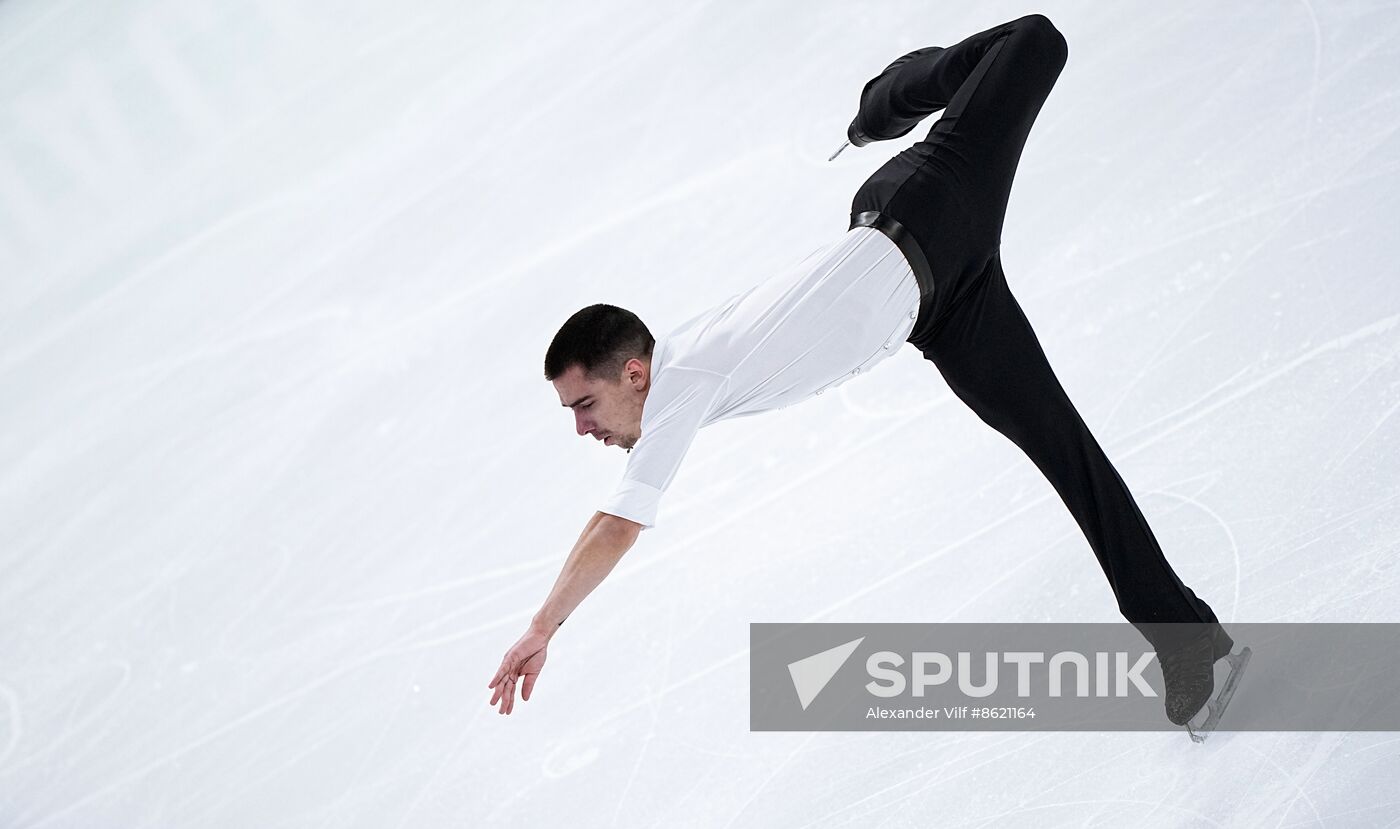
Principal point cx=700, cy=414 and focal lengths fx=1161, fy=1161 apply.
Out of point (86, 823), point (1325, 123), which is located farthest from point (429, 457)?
point (1325, 123)

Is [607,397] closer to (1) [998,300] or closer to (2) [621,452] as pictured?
(1) [998,300]

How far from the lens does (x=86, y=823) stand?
273cm

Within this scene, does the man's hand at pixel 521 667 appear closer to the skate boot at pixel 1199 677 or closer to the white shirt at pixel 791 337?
the white shirt at pixel 791 337

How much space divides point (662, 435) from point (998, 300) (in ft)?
2.50

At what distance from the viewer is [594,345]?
2055 mm

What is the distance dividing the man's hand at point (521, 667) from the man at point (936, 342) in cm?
37

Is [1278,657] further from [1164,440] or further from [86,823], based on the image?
[86,823]

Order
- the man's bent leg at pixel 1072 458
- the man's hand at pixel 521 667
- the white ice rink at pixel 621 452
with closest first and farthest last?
the man's hand at pixel 521 667 → the man's bent leg at pixel 1072 458 → the white ice rink at pixel 621 452

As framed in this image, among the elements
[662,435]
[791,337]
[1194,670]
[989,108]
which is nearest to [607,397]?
[662,435]

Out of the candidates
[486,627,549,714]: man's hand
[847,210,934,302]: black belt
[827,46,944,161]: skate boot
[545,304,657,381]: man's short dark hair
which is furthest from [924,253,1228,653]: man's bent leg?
[486,627,549,714]: man's hand

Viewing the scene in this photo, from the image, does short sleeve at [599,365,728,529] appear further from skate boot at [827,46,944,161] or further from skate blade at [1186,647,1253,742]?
skate blade at [1186,647,1253,742]

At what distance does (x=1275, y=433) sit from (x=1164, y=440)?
9.3 inches

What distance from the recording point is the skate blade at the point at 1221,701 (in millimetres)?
2143

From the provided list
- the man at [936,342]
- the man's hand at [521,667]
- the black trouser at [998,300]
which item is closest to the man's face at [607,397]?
the man at [936,342]
